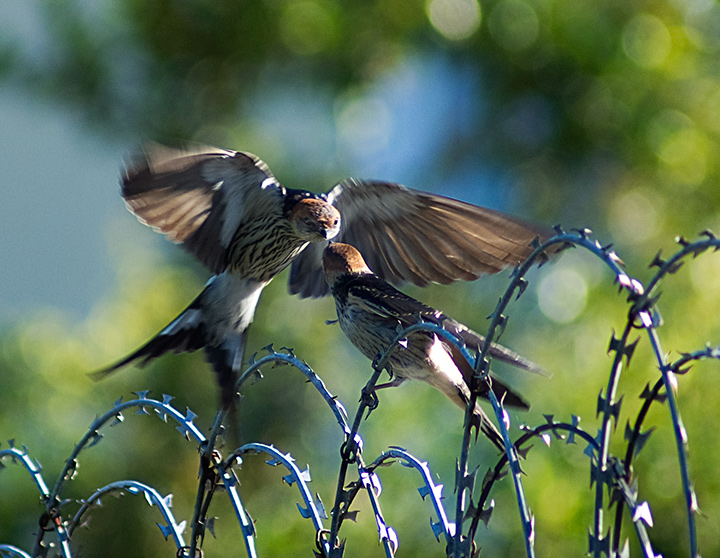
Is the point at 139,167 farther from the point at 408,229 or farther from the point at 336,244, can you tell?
the point at 408,229

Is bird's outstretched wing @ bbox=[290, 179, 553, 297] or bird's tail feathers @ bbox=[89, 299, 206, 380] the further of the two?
bird's tail feathers @ bbox=[89, 299, 206, 380]

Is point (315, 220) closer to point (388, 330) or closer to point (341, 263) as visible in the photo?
point (341, 263)

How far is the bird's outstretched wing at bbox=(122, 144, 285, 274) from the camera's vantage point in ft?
5.52

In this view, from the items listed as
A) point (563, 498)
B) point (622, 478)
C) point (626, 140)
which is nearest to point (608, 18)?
point (626, 140)

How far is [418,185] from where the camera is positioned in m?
4.58

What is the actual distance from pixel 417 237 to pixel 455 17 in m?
2.46

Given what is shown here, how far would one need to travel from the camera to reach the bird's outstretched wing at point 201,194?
1.68 meters

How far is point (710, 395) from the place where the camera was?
2381mm

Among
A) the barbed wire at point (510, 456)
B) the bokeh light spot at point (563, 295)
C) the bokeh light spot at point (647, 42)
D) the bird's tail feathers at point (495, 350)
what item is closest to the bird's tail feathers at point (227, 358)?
the barbed wire at point (510, 456)

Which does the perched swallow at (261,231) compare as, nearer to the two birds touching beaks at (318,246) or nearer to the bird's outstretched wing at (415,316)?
the two birds touching beaks at (318,246)

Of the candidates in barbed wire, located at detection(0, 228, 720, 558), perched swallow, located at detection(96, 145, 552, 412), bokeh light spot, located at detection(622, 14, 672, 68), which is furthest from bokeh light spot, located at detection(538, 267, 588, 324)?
barbed wire, located at detection(0, 228, 720, 558)

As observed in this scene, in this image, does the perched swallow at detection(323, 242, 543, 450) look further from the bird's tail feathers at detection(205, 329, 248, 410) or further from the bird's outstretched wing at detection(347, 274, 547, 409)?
the bird's tail feathers at detection(205, 329, 248, 410)

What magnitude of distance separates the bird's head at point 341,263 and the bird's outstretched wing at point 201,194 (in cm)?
27

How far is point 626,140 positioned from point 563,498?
235cm
